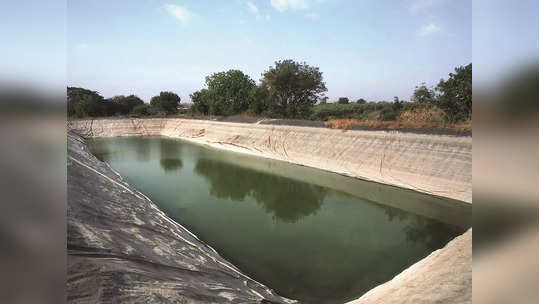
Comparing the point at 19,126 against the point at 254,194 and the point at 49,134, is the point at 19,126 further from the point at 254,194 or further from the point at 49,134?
the point at 254,194

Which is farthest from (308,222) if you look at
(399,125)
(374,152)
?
(399,125)

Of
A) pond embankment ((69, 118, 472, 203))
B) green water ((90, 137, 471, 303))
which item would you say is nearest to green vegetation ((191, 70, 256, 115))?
pond embankment ((69, 118, 472, 203))

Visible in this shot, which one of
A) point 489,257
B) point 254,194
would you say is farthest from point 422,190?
point 489,257

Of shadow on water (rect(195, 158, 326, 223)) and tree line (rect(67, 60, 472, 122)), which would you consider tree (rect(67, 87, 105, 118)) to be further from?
shadow on water (rect(195, 158, 326, 223))

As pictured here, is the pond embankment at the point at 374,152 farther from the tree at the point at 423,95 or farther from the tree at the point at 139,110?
the tree at the point at 139,110

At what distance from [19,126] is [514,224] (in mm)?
1546

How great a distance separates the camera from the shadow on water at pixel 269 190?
10.0 meters

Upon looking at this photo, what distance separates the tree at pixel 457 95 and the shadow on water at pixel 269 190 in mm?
8534

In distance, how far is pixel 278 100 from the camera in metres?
34.8

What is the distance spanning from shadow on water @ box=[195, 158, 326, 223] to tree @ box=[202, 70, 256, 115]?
73.9 ft

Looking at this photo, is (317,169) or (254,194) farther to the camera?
(317,169)

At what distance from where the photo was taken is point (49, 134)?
2.96 feet

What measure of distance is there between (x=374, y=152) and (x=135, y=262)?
13.0 metres

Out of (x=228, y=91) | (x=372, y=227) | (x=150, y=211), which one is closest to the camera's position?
(x=150, y=211)
